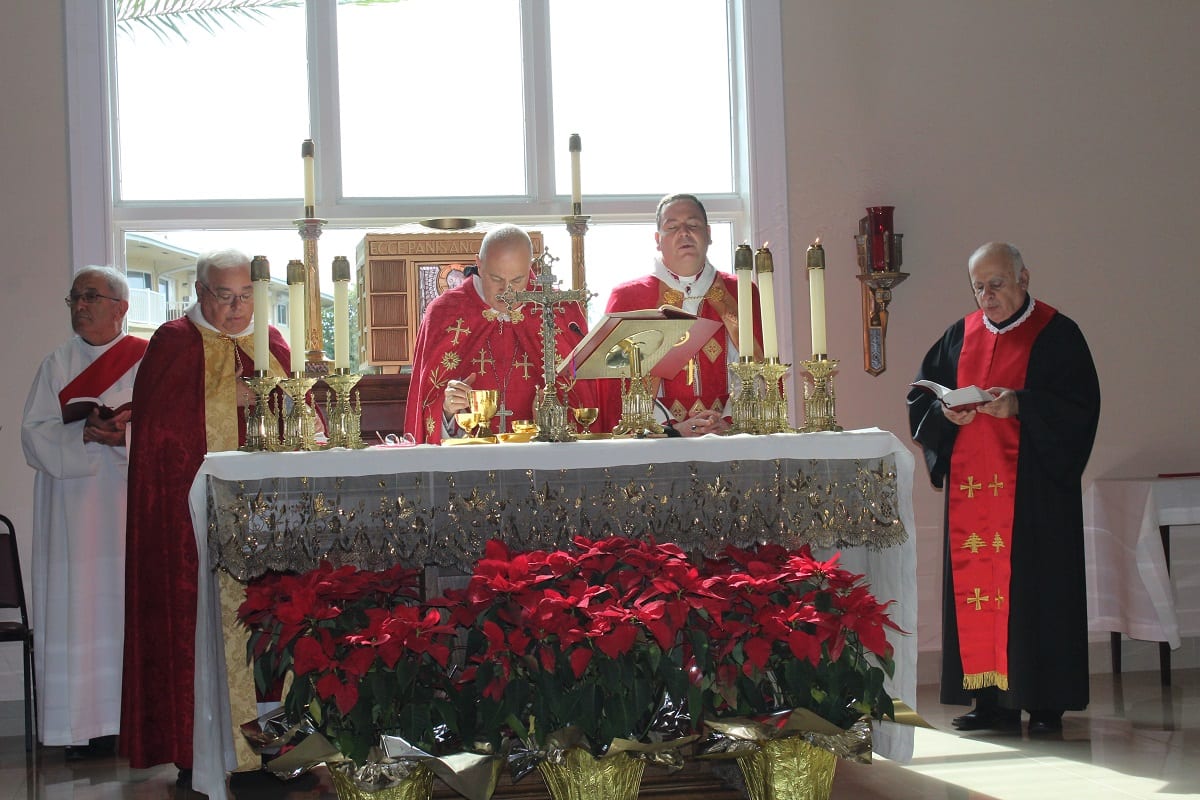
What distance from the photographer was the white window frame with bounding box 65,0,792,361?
6570mm

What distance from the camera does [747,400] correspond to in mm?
4172

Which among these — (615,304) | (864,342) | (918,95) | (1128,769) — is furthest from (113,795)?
(918,95)

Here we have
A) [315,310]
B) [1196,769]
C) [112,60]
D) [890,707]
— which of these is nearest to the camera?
[890,707]

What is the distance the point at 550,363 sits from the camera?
4.15 metres

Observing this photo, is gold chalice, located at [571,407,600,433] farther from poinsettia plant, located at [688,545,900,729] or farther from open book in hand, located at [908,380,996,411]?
open book in hand, located at [908,380,996,411]

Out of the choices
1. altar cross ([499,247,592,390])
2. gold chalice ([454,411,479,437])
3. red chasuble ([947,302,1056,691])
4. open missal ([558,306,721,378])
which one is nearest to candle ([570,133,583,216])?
altar cross ([499,247,592,390])

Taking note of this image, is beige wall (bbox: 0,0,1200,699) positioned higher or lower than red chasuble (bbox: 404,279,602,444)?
higher

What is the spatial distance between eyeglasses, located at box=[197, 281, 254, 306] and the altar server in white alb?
2.65 ft

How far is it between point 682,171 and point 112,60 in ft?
9.89

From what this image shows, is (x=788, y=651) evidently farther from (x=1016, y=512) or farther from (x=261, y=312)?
(x=1016, y=512)

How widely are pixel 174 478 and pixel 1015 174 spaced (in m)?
4.65

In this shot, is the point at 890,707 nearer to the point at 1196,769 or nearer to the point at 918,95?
the point at 1196,769

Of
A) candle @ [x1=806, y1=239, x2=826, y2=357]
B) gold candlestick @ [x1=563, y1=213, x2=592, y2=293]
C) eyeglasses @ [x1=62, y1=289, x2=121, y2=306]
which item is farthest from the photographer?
eyeglasses @ [x1=62, y1=289, x2=121, y2=306]

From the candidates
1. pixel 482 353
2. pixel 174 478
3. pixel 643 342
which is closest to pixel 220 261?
pixel 174 478
